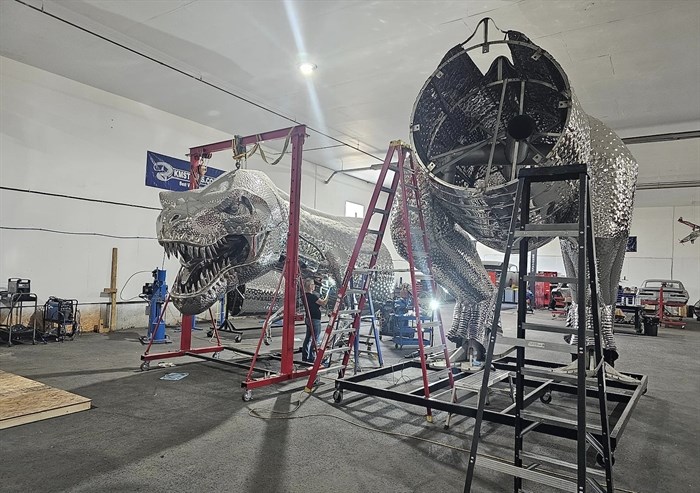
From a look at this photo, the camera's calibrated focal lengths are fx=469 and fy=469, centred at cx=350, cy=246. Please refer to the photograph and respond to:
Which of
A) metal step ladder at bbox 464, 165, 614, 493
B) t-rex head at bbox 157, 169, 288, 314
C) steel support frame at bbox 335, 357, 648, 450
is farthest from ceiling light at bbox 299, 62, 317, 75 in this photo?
metal step ladder at bbox 464, 165, 614, 493

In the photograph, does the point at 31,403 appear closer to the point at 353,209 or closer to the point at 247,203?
the point at 247,203

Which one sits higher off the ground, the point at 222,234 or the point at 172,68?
the point at 172,68

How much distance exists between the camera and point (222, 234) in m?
4.45

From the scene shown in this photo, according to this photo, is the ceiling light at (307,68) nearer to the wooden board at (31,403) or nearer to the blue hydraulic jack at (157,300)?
the blue hydraulic jack at (157,300)

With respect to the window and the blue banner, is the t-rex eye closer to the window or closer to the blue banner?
the blue banner

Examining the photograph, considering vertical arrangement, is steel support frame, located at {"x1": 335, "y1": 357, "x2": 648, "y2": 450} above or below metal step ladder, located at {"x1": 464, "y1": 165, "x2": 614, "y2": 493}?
below

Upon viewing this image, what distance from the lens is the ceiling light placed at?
278 inches

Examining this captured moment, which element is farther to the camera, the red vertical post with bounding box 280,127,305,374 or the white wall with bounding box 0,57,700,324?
the white wall with bounding box 0,57,700,324

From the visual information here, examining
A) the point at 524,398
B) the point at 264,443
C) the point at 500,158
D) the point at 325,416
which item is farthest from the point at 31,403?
the point at 500,158

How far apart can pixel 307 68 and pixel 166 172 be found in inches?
169

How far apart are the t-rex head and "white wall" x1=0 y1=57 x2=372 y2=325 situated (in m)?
4.48

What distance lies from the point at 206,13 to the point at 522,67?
427 cm

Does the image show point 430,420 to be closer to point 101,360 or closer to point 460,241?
point 460,241

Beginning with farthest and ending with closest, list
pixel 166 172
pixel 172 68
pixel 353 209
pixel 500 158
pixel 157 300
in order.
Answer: pixel 353 209 < pixel 166 172 < pixel 157 300 < pixel 172 68 < pixel 500 158
